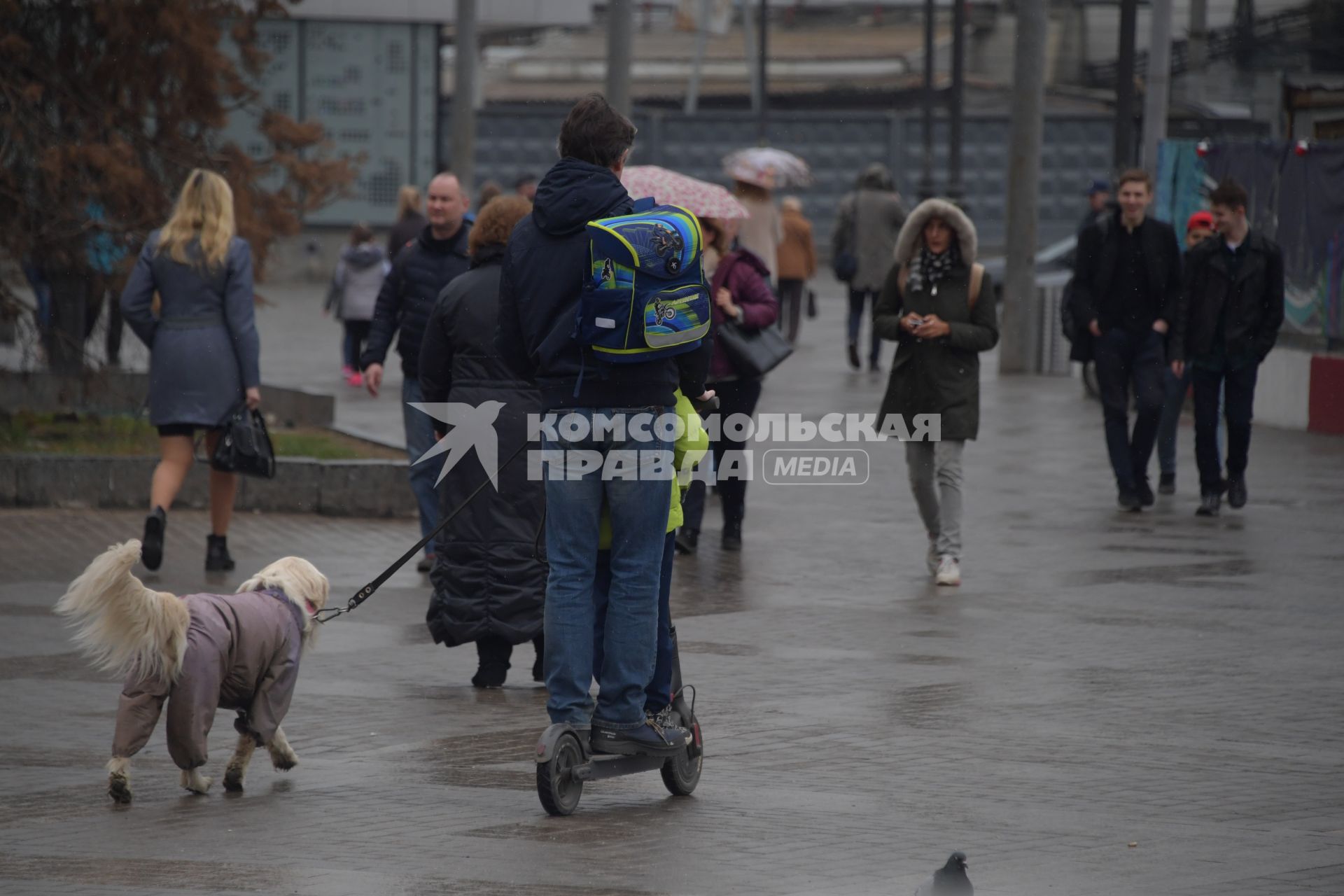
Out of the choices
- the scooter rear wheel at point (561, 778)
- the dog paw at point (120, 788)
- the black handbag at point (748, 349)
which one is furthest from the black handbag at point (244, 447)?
the scooter rear wheel at point (561, 778)

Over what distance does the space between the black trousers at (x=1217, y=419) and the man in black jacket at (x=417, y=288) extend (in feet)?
15.7

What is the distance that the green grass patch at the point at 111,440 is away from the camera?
13070mm

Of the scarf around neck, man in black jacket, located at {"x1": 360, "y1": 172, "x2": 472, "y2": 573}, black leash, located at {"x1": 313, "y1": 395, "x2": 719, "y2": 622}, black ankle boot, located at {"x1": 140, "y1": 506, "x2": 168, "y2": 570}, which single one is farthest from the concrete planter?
black leash, located at {"x1": 313, "y1": 395, "x2": 719, "y2": 622}

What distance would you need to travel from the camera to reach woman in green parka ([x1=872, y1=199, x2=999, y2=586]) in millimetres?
10000

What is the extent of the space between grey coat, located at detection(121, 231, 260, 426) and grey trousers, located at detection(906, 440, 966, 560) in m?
3.26

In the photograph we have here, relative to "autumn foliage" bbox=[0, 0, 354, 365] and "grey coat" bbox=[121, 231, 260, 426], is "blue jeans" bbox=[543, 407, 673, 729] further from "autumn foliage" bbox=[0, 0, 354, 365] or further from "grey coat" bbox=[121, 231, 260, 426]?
"autumn foliage" bbox=[0, 0, 354, 365]

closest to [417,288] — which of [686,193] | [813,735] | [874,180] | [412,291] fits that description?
[412,291]

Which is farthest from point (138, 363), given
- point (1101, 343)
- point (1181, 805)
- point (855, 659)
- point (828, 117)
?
point (828, 117)

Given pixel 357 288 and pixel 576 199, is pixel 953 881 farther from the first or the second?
pixel 357 288

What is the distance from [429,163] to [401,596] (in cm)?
2602

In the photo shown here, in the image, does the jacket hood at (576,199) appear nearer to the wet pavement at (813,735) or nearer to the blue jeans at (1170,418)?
the wet pavement at (813,735)

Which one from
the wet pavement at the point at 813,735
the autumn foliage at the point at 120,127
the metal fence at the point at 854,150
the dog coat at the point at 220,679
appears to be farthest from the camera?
the metal fence at the point at 854,150

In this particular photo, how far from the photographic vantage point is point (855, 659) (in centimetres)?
822

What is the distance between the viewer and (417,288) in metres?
10.0
